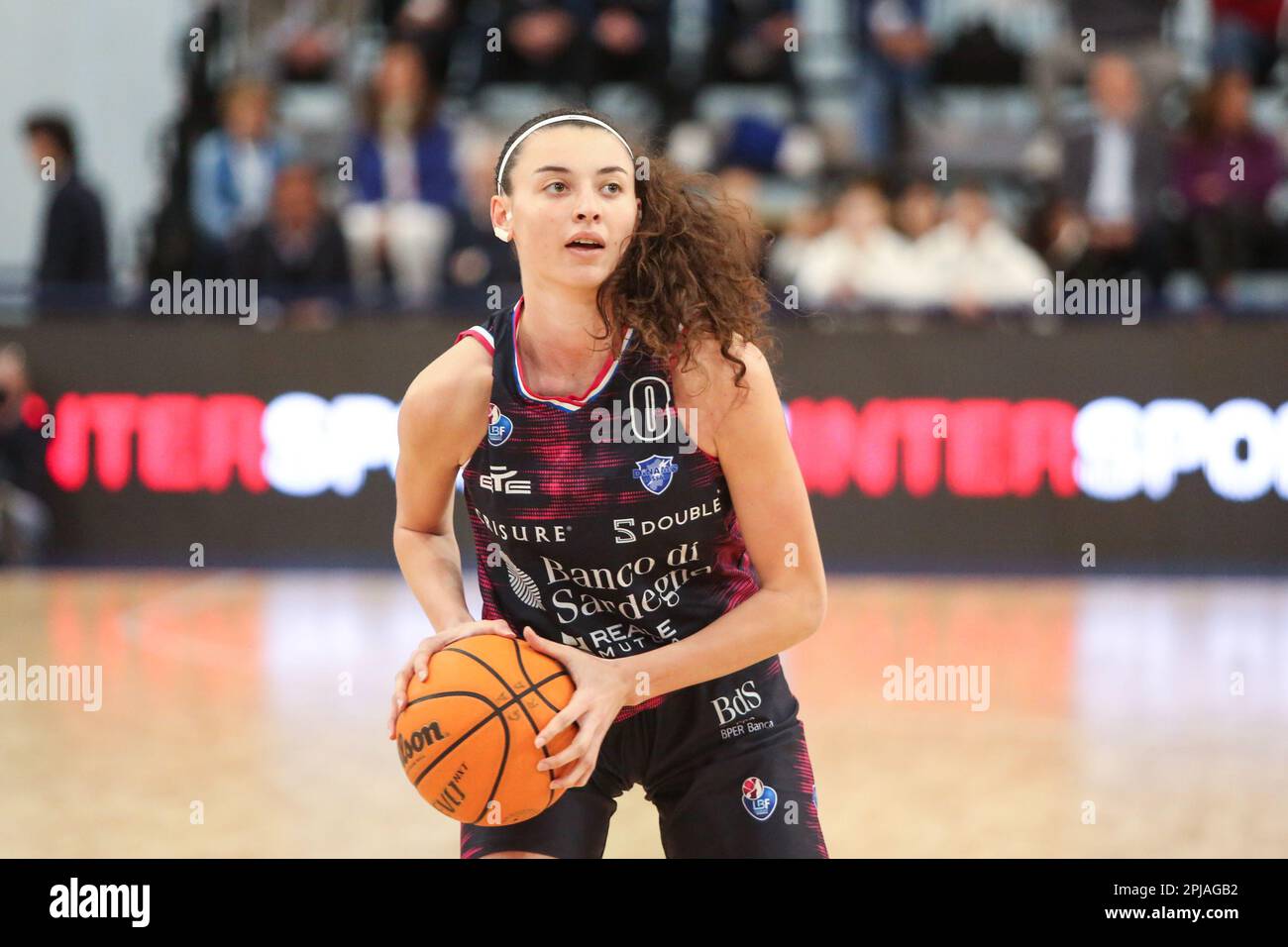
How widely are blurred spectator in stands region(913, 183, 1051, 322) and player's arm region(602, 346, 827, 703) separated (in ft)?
24.4

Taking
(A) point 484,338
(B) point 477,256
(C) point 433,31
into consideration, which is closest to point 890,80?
(C) point 433,31

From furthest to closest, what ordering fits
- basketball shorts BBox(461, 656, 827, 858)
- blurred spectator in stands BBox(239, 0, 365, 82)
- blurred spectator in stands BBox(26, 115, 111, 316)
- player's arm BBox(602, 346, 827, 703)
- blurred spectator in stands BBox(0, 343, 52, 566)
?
blurred spectator in stands BBox(239, 0, 365, 82) < blurred spectator in stands BBox(26, 115, 111, 316) < blurred spectator in stands BBox(0, 343, 52, 566) < basketball shorts BBox(461, 656, 827, 858) < player's arm BBox(602, 346, 827, 703)

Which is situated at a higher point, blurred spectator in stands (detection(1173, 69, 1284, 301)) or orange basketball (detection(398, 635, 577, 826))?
blurred spectator in stands (detection(1173, 69, 1284, 301))

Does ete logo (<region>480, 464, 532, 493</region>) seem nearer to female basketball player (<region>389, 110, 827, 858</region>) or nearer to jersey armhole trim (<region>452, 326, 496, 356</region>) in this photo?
female basketball player (<region>389, 110, 827, 858</region>)

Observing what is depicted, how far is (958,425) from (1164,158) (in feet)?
9.00

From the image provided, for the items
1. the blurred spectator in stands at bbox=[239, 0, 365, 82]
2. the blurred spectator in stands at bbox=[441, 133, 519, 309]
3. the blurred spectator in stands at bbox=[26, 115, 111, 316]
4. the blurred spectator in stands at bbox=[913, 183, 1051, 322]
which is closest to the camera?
the blurred spectator in stands at bbox=[441, 133, 519, 309]

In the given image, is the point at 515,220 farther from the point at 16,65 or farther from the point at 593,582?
the point at 16,65

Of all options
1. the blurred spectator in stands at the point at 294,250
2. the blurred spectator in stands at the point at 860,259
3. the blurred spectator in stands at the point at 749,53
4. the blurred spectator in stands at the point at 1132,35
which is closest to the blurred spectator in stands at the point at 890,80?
the blurred spectator in stands at the point at 749,53

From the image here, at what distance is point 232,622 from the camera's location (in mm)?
8273

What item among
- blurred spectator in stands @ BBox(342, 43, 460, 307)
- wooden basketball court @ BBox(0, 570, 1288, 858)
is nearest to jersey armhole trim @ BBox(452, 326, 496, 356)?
wooden basketball court @ BBox(0, 570, 1288, 858)

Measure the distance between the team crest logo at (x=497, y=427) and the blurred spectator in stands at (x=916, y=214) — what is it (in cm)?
791

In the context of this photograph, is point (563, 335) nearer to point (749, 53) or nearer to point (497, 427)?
point (497, 427)

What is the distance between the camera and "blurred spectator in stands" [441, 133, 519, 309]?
392 inches

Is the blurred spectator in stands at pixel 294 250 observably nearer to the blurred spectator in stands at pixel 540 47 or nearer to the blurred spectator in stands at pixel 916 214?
the blurred spectator in stands at pixel 540 47
